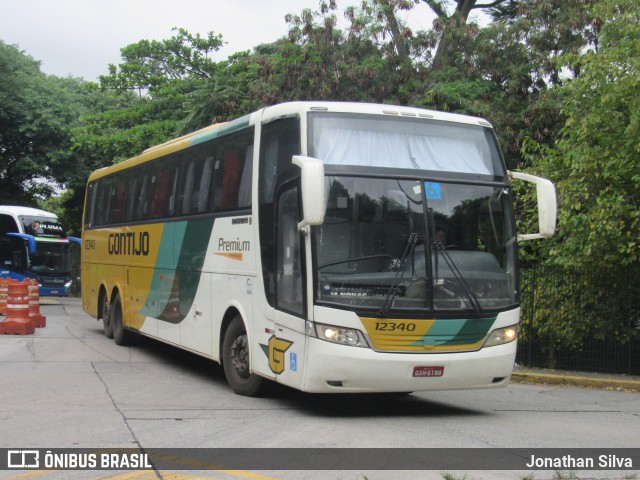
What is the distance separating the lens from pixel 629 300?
14.7 m

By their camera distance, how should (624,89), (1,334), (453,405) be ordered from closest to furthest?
1. (453,405)
2. (624,89)
3. (1,334)

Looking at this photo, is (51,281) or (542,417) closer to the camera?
(542,417)

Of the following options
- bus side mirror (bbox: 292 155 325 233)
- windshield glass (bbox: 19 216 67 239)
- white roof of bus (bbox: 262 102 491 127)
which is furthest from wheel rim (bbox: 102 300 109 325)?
windshield glass (bbox: 19 216 67 239)

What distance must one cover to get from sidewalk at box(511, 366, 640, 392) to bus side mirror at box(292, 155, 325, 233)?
737cm

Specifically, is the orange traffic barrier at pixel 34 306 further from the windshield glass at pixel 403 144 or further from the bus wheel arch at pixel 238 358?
the windshield glass at pixel 403 144

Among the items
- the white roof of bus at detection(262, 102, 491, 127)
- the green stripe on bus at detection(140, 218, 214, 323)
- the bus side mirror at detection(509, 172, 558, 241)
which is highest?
the white roof of bus at detection(262, 102, 491, 127)

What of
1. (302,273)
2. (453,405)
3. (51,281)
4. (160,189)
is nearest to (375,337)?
(302,273)

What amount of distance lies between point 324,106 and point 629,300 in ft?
26.2

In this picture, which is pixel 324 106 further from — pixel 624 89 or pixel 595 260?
pixel 595 260

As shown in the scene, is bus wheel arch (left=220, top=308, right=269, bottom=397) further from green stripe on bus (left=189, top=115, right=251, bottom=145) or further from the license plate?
green stripe on bus (left=189, top=115, right=251, bottom=145)

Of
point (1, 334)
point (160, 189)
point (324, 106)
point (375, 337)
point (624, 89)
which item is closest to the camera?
point (375, 337)

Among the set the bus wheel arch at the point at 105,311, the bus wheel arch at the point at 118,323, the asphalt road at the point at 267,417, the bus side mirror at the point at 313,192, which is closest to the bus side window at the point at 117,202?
the bus wheel arch at the point at 118,323

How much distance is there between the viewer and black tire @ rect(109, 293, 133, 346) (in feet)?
55.4

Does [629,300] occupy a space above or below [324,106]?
below
